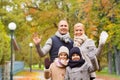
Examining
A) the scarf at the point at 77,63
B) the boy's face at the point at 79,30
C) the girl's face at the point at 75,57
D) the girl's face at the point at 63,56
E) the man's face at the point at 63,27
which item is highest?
the man's face at the point at 63,27

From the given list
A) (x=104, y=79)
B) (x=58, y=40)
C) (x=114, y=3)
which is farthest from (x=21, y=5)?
(x=58, y=40)

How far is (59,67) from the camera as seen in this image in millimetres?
6555

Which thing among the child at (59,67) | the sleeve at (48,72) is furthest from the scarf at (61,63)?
the sleeve at (48,72)

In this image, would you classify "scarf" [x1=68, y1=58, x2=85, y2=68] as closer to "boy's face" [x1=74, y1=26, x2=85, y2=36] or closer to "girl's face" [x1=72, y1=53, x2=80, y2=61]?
"girl's face" [x1=72, y1=53, x2=80, y2=61]

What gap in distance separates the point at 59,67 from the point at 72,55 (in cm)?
42

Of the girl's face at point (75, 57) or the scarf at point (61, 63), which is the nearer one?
the girl's face at point (75, 57)

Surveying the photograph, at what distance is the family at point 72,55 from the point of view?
20.4 feet

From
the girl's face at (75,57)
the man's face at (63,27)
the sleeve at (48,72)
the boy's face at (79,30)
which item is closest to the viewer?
the girl's face at (75,57)

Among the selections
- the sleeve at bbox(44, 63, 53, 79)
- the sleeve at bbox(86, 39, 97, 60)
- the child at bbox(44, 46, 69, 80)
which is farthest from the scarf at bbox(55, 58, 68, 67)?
the sleeve at bbox(86, 39, 97, 60)

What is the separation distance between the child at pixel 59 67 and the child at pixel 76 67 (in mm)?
235

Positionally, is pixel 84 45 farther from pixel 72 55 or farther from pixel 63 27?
pixel 63 27

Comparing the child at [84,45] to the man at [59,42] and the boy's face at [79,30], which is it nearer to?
the boy's face at [79,30]

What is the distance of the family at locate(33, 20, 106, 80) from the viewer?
6219mm

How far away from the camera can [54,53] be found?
271 inches
